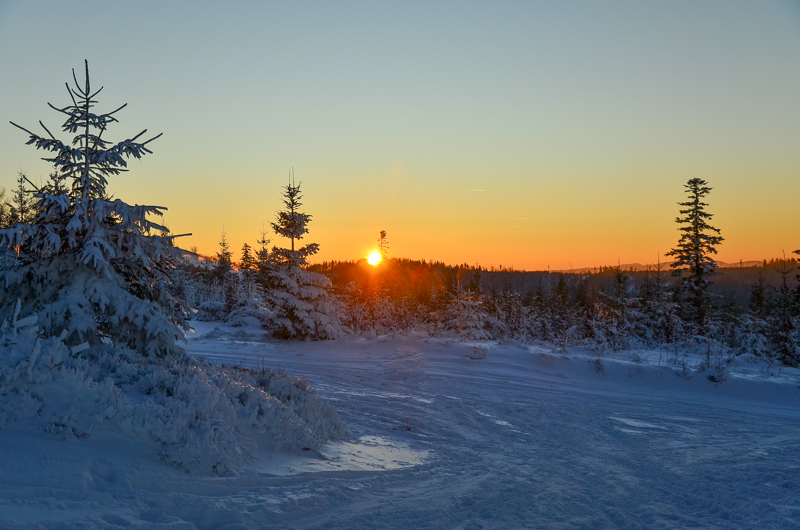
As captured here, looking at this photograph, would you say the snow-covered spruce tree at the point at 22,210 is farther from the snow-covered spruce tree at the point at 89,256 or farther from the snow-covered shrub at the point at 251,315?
the snow-covered shrub at the point at 251,315

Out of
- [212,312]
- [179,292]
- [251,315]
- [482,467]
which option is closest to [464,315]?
[251,315]

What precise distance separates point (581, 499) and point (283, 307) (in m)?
18.2

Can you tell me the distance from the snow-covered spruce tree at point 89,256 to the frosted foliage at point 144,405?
642mm

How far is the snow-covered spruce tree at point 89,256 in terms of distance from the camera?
6527 millimetres

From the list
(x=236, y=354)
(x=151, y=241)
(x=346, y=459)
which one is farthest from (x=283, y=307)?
(x=346, y=459)

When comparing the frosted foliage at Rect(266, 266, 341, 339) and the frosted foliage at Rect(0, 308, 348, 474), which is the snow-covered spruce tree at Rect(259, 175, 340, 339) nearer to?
the frosted foliage at Rect(266, 266, 341, 339)

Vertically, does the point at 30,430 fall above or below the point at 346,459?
above

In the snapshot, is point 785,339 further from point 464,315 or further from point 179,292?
point 179,292

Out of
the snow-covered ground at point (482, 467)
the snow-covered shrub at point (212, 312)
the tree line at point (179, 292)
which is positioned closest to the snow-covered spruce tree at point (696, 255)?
the tree line at point (179, 292)

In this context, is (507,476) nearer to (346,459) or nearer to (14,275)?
(346,459)

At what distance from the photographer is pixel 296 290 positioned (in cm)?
2133

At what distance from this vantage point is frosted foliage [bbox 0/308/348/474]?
4258 mm

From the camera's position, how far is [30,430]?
4027 millimetres

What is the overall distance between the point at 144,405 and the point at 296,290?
16.7 meters
